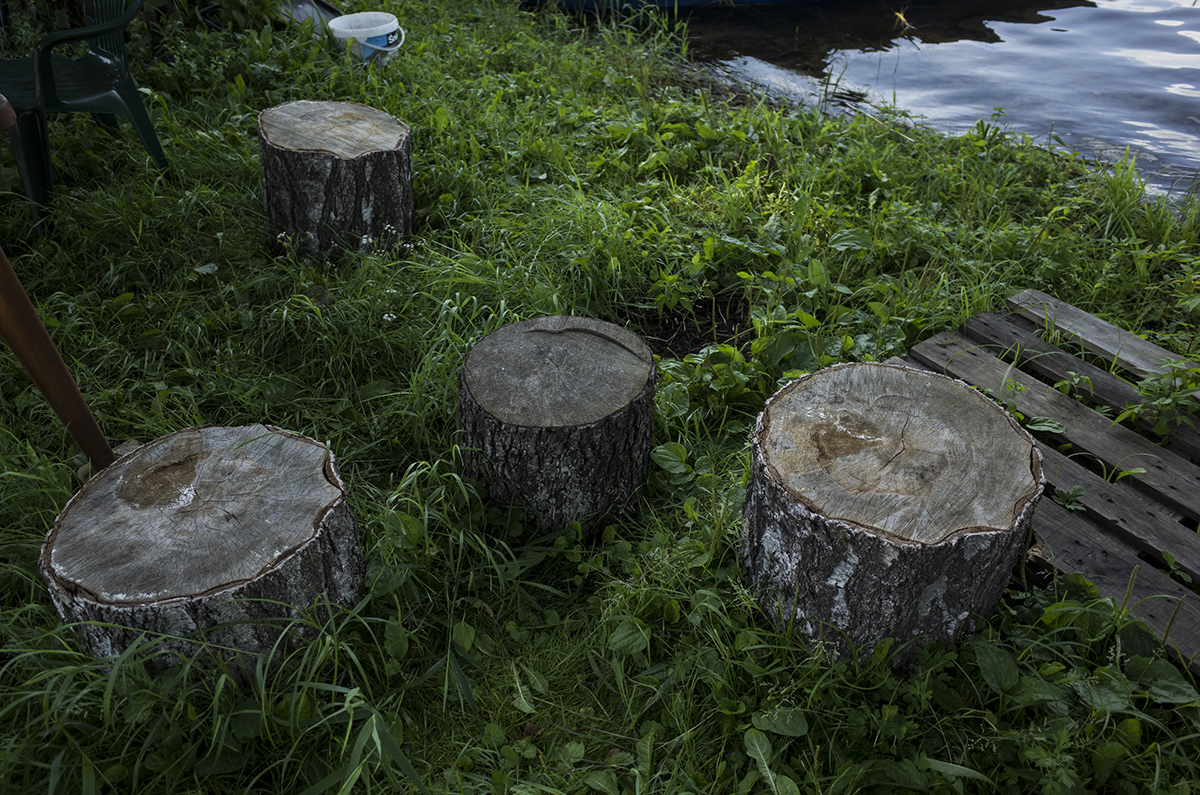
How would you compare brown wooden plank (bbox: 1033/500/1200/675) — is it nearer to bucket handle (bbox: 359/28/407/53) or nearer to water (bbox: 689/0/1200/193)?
water (bbox: 689/0/1200/193)

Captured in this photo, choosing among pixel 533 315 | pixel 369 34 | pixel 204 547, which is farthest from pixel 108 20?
pixel 204 547

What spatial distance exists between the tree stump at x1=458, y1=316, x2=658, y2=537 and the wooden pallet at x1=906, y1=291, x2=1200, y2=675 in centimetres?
121

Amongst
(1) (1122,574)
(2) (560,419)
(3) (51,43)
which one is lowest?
(1) (1122,574)

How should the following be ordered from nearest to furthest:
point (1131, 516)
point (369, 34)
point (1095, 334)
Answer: point (1131, 516) → point (1095, 334) → point (369, 34)

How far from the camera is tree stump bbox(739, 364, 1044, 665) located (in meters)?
1.68

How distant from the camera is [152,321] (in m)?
3.01

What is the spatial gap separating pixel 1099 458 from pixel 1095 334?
772mm

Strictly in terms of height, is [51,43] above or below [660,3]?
above

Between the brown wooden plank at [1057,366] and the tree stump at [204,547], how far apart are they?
2485 mm

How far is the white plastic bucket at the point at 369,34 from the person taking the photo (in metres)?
4.78

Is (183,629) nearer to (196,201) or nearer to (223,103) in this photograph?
(196,201)

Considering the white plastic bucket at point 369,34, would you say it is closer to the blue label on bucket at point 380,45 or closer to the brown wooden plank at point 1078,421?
the blue label on bucket at point 380,45

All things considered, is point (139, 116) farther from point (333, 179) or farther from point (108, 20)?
point (333, 179)

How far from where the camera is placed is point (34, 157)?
3322 mm
